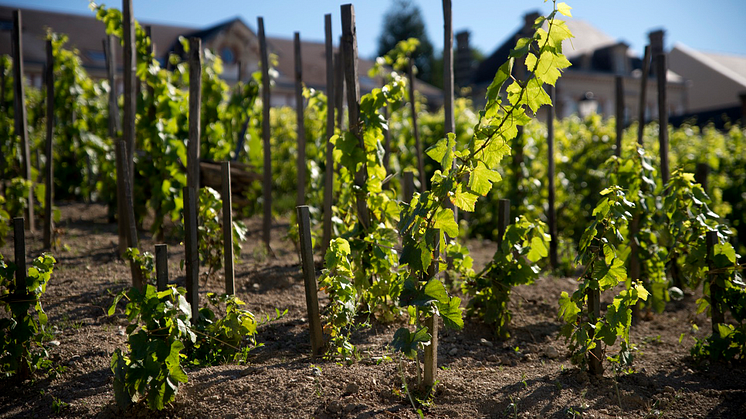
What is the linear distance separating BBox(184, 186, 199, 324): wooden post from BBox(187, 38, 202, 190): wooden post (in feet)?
1.62

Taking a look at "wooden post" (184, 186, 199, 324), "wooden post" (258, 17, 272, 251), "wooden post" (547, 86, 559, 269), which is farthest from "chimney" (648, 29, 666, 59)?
"wooden post" (184, 186, 199, 324)

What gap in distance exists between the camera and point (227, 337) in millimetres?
2723

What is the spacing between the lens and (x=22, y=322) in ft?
8.15

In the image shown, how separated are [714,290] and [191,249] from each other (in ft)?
9.38

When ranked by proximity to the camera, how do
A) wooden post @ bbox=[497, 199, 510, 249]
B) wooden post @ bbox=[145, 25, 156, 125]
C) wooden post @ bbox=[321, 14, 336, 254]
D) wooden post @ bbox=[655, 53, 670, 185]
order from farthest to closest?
1. wooden post @ bbox=[145, 25, 156, 125]
2. wooden post @ bbox=[655, 53, 670, 185]
3. wooden post @ bbox=[321, 14, 336, 254]
4. wooden post @ bbox=[497, 199, 510, 249]

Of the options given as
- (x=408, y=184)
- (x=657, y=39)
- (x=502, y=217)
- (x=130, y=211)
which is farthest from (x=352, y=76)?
(x=657, y=39)

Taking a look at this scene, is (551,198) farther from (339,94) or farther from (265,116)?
(265,116)

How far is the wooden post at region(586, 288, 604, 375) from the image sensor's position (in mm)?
2639

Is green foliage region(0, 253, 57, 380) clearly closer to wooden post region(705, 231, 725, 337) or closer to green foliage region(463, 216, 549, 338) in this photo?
green foliage region(463, 216, 549, 338)

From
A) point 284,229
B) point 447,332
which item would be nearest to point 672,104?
point 284,229

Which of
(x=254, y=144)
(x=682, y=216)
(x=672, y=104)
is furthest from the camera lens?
(x=672, y=104)

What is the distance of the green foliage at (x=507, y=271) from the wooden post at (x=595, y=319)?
1.40 feet

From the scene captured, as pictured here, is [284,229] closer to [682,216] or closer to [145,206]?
[145,206]

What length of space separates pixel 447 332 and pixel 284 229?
350 centimetres
